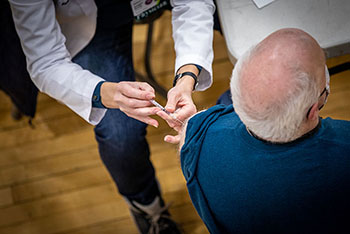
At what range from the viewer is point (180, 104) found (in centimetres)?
93

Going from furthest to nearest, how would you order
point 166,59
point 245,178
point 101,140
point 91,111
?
point 166,59, point 101,140, point 91,111, point 245,178

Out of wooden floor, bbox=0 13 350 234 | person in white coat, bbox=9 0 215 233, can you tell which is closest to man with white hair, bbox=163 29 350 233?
person in white coat, bbox=9 0 215 233

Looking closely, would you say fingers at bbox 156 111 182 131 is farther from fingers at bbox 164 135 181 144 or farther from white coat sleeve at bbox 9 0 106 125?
white coat sleeve at bbox 9 0 106 125

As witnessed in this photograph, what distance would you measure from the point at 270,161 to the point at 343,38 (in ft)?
1.38

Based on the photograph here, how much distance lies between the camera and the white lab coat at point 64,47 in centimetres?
95

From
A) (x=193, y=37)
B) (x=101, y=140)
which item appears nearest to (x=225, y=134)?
(x=193, y=37)

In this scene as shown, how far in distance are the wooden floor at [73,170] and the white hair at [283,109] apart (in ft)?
2.73

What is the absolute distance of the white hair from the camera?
57cm

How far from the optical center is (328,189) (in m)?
0.64

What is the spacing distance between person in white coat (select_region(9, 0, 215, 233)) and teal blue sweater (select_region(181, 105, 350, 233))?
0.78 feet

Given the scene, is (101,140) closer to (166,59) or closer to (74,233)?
(74,233)

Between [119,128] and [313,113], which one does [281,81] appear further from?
[119,128]

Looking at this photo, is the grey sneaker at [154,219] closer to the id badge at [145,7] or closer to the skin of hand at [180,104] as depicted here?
the skin of hand at [180,104]

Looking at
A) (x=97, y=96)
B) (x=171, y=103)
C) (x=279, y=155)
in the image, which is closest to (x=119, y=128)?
(x=97, y=96)
